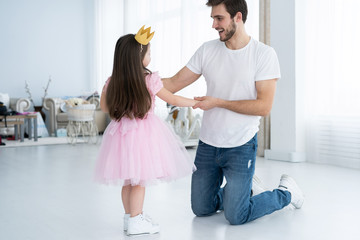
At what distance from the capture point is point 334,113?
14.7ft

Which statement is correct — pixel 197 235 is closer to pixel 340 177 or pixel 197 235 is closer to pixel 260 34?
pixel 340 177

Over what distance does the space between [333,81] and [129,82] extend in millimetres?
2907

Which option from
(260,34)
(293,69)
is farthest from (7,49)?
(293,69)

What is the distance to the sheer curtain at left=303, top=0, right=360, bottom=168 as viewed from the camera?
428 cm

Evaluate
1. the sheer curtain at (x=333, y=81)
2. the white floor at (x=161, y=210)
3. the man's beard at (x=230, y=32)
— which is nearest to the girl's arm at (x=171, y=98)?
the man's beard at (x=230, y=32)

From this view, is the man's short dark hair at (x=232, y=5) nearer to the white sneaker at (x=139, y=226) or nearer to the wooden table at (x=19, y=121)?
the white sneaker at (x=139, y=226)

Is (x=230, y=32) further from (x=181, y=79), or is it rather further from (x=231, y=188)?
(x=231, y=188)

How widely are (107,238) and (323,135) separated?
3054 millimetres

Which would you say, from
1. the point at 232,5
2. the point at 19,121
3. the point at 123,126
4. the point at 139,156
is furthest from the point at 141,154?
the point at 19,121

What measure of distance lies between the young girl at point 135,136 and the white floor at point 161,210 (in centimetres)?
27

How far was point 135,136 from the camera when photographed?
2.17 metres

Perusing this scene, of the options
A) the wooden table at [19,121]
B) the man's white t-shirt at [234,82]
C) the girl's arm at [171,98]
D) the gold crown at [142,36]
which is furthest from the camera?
the wooden table at [19,121]

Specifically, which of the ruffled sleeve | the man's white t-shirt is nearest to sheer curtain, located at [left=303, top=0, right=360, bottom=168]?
the man's white t-shirt

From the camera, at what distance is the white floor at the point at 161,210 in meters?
2.26
